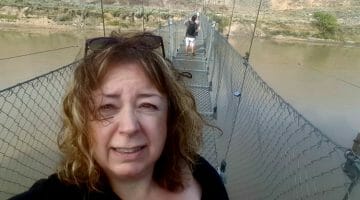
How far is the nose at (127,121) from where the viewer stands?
0.74 m

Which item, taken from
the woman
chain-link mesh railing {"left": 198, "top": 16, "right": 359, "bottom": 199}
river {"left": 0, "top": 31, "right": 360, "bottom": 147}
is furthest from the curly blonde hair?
river {"left": 0, "top": 31, "right": 360, "bottom": 147}

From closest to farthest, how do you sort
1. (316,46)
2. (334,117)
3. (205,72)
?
(205,72) → (334,117) → (316,46)

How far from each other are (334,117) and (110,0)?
73.7ft

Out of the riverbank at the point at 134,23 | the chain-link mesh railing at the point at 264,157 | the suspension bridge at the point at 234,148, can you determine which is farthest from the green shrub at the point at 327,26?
the chain-link mesh railing at the point at 264,157

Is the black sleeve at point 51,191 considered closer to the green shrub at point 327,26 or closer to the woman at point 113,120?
the woman at point 113,120

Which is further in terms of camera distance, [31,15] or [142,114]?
[31,15]

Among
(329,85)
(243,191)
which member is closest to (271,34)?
(329,85)

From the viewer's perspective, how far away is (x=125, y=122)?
746 mm

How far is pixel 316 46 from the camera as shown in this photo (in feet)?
61.8

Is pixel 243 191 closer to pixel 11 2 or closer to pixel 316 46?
pixel 316 46

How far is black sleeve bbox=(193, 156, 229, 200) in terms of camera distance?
0.96 meters

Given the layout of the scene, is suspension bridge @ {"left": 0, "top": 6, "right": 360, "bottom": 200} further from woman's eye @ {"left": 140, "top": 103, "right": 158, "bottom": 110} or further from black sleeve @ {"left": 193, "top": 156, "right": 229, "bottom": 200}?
woman's eye @ {"left": 140, "top": 103, "right": 158, "bottom": 110}

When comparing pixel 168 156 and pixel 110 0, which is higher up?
pixel 168 156

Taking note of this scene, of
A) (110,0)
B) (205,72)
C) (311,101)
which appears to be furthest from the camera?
(110,0)
